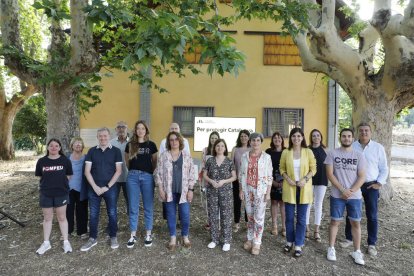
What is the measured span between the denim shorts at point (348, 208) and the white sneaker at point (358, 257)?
0.47 metres

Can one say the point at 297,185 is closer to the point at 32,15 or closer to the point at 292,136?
the point at 292,136

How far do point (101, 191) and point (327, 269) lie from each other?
3.22 metres

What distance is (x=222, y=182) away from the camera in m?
4.28

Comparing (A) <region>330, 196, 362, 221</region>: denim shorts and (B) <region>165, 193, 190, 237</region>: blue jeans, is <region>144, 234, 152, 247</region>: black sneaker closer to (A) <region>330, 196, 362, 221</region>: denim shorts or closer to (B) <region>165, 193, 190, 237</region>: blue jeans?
(B) <region>165, 193, 190, 237</region>: blue jeans

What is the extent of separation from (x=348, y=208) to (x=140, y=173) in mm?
2934

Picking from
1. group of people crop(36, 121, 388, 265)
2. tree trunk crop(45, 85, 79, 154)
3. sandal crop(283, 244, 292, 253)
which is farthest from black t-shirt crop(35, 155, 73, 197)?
sandal crop(283, 244, 292, 253)

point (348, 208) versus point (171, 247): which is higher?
point (348, 208)

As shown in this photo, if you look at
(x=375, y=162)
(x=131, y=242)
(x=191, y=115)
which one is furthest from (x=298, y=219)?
(x=191, y=115)

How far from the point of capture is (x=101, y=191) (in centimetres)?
427

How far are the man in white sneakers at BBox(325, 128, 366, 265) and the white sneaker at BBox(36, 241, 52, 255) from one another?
3.96 metres

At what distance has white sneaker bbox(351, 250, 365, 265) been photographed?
157 inches

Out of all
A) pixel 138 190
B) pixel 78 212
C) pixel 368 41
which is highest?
pixel 368 41

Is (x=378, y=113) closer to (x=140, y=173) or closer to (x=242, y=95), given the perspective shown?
(x=242, y=95)

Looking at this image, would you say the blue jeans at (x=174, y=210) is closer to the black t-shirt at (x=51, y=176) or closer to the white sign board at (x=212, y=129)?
the black t-shirt at (x=51, y=176)
